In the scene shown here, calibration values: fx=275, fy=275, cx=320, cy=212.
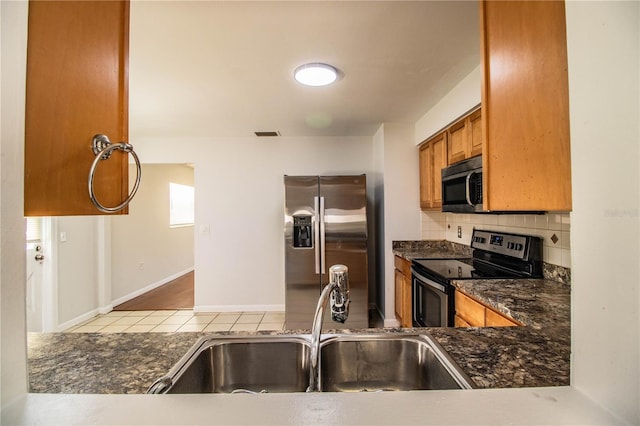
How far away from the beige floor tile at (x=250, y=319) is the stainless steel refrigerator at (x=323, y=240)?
51cm

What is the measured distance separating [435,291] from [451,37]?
1678 millimetres

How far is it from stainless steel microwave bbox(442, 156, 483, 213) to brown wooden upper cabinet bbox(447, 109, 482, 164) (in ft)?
0.36

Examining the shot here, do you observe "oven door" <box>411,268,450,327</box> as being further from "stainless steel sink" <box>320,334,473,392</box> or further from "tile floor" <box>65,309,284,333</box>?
"tile floor" <box>65,309,284,333</box>

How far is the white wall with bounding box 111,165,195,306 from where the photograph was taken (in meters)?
3.98

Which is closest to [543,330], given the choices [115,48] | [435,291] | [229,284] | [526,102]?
[526,102]

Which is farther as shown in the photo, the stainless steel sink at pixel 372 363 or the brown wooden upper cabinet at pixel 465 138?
the brown wooden upper cabinet at pixel 465 138

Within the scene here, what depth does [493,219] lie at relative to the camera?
239 centimetres

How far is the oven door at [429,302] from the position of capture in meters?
Result: 1.88

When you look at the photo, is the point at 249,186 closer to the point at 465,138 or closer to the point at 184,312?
the point at 184,312

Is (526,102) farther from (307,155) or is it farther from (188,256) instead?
(188,256)

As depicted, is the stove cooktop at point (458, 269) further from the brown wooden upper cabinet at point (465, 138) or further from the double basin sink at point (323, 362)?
the double basin sink at point (323, 362)

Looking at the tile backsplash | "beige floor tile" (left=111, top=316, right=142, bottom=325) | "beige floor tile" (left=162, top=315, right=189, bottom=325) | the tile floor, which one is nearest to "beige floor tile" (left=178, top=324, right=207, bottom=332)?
the tile floor

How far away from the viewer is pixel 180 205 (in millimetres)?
5891

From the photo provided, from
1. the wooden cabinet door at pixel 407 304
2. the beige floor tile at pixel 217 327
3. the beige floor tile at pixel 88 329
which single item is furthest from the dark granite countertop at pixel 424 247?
the beige floor tile at pixel 88 329
